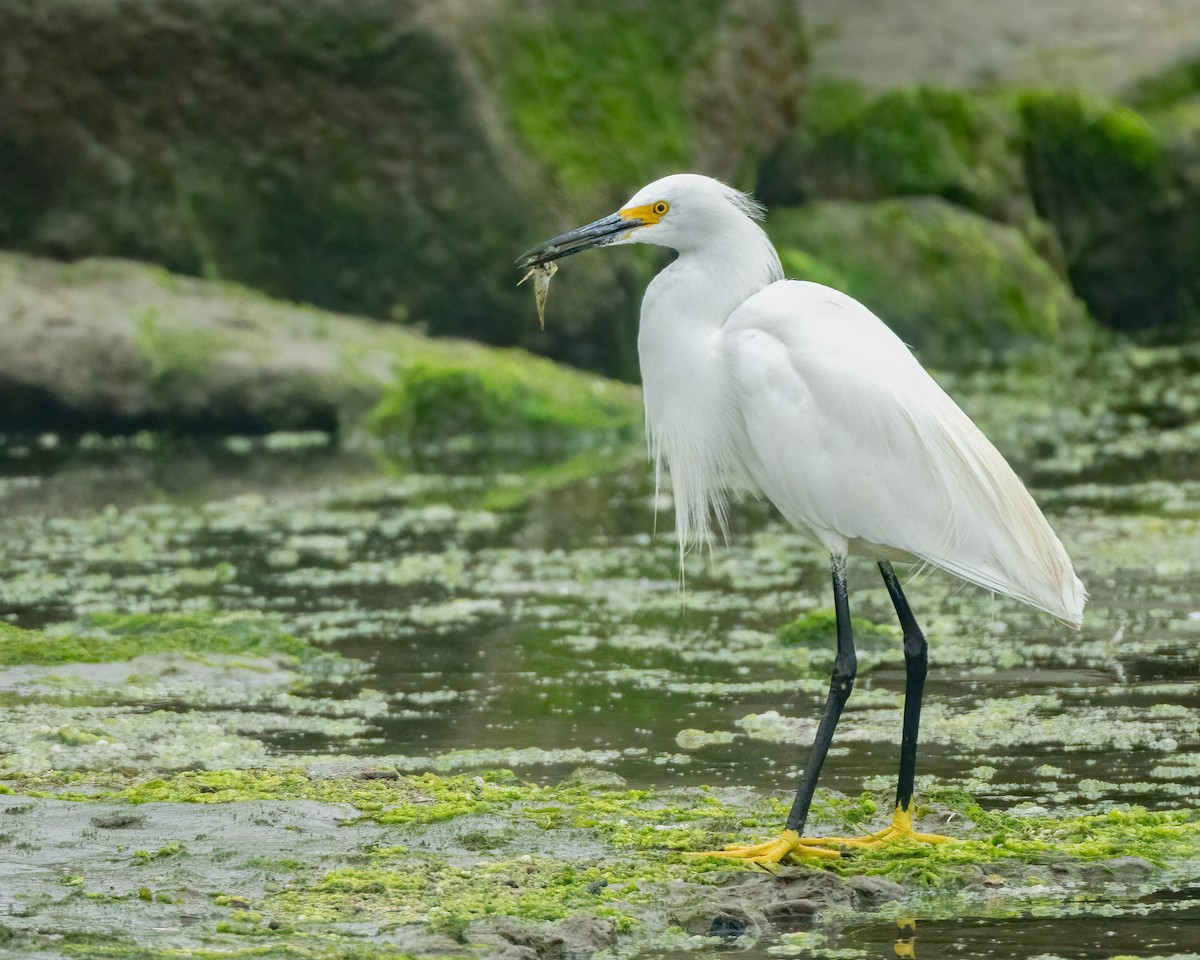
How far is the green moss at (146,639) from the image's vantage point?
741 cm

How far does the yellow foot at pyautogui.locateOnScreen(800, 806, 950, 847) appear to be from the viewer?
5025 mm

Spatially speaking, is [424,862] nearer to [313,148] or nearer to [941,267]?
[313,148]

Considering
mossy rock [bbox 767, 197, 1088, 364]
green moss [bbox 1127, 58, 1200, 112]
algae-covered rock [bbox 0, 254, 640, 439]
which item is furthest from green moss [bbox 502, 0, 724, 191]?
green moss [bbox 1127, 58, 1200, 112]

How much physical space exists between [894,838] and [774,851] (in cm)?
41

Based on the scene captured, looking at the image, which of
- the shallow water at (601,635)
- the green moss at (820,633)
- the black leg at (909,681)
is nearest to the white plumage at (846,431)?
the black leg at (909,681)

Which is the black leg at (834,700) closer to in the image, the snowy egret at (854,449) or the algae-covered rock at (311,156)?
the snowy egret at (854,449)

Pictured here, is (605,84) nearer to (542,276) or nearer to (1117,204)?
(1117,204)

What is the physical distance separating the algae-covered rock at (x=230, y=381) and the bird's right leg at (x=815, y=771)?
31.2 feet

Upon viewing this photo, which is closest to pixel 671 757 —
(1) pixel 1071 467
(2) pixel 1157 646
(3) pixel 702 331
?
(3) pixel 702 331

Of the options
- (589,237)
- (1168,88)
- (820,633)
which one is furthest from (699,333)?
(1168,88)

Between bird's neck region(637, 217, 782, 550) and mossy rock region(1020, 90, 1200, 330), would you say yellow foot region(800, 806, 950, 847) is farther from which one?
mossy rock region(1020, 90, 1200, 330)

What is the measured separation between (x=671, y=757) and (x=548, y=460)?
7545 mm

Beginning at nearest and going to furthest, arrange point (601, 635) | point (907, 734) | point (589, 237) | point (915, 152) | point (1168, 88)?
point (907, 734) → point (589, 237) → point (601, 635) → point (915, 152) → point (1168, 88)

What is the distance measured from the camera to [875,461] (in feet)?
17.2
